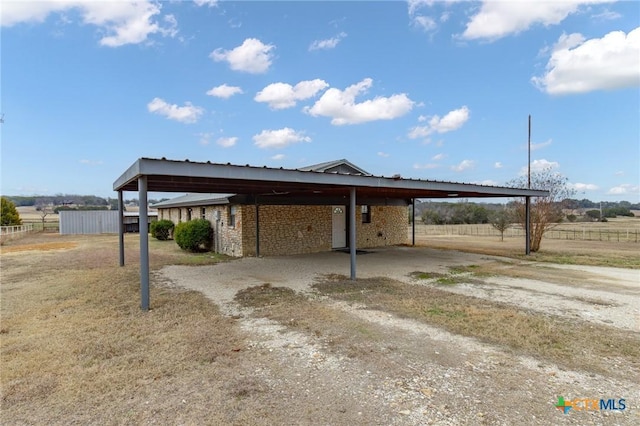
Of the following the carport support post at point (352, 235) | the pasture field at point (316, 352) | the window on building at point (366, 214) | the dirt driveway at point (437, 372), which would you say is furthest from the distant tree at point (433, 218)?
the carport support post at point (352, 235)

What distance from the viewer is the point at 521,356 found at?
Answer: 395 cm

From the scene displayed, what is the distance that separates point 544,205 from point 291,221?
Result: 1185cm

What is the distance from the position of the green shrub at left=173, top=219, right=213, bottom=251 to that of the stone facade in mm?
335

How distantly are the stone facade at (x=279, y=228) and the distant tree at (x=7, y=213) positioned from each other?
21317 mm

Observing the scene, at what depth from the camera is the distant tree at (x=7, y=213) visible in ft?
89.3

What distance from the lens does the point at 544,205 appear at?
53.3ft

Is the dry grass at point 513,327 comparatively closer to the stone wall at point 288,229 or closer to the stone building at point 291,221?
the stone building at point 291,221

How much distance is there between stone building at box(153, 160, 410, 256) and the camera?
1303 cm

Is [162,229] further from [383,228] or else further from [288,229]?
[383,228]

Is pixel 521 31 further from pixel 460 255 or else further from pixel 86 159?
pixel 86 159

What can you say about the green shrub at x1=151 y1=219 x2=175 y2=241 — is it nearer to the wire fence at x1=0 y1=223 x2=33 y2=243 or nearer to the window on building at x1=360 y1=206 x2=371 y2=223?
the wire fence at x1=0 y1=223 x2=33 y2=243

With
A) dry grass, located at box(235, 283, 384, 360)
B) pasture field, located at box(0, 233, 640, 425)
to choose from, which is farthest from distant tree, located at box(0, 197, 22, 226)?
dry grass, located at box(235, 283, 384, 360)

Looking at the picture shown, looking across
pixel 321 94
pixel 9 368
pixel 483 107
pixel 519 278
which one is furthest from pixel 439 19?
pixel 9 368

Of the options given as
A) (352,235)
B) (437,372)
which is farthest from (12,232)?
(437,372)
